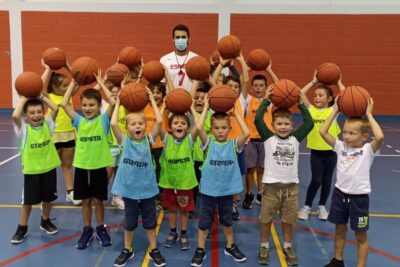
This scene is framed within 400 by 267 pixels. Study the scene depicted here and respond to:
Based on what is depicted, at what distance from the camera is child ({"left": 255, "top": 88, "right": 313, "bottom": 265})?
3.56m

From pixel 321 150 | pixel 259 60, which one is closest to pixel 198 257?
pixel 321 150

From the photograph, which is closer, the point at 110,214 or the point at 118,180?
the point at 118,180

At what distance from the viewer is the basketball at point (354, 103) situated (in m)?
3.26

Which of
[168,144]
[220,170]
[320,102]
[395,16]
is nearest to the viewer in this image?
[220,170]

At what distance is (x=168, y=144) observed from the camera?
379 centimetres

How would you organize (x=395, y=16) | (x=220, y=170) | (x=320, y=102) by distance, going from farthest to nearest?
(x=395, y=16) < (x=320, y=102) < (x=220, y=170)

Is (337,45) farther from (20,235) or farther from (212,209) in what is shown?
(20,235)

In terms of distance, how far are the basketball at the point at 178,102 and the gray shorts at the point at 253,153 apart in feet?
4.82

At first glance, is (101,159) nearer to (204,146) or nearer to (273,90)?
(204,146)

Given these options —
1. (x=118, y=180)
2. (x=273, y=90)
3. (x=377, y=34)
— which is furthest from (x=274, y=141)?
(x=377, y=34)

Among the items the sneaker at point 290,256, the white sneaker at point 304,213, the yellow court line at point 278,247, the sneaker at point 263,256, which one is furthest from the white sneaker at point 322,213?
the sneaker at point 263,256

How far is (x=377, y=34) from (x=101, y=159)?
940 centimetres

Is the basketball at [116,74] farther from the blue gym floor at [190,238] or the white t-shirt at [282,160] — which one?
the white t-shirt at [282,160]

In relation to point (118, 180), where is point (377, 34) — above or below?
above
